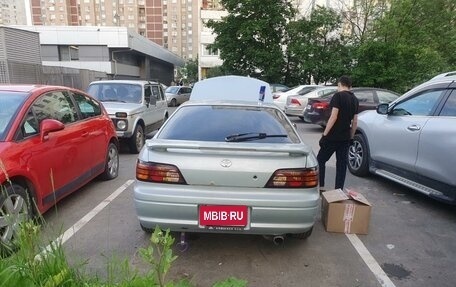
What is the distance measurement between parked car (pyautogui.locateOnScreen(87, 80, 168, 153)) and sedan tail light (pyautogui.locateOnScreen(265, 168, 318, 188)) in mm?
5437

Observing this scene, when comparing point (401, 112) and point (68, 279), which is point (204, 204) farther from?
point (401, 112)

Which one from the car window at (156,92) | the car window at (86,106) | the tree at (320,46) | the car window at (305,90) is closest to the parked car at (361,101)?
the car window at (305,90)

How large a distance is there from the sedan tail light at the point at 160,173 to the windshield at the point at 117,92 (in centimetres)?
599

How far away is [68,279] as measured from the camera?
220 centimetres

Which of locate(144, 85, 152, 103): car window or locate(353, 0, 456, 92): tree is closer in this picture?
locate(144, 85, 152, 103): car window

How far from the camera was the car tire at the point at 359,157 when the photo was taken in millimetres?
6145

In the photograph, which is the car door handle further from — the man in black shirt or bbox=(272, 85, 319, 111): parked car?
bbox=(272, 85, 319, 111): parked car

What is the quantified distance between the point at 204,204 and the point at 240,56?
983 inches

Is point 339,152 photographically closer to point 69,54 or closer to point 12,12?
point 69,54

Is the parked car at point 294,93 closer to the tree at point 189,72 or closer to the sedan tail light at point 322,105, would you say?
the sedan tail light at point 322,105

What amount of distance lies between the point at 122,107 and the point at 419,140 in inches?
239

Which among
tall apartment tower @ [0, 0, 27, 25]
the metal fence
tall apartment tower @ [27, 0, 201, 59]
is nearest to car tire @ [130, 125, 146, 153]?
the metal fence

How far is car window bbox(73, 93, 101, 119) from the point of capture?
532 cm

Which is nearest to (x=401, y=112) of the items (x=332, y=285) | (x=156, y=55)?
(x=332, y=285)
